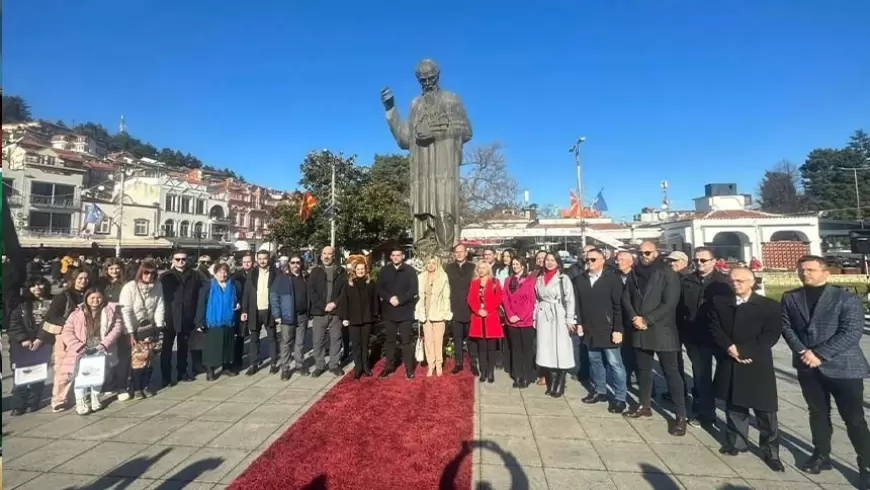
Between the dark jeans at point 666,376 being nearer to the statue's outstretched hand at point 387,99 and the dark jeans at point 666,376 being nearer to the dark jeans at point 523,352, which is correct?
the dark jeans at point 523,352

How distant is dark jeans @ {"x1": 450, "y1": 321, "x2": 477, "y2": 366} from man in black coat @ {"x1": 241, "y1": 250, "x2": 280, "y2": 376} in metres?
2.76

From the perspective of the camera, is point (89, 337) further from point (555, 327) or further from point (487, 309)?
point (555, 327)

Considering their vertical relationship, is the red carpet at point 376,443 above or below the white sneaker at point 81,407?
below

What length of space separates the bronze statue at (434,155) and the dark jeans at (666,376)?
3626mm

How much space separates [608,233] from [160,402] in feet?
131

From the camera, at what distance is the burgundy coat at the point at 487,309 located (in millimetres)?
6207

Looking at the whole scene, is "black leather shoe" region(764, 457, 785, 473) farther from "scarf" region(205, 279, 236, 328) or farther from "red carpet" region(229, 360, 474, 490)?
"scarf" region(205, 279, 236, 328)

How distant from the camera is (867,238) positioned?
64.5 feet

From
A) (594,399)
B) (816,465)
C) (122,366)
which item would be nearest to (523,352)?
(594,399)

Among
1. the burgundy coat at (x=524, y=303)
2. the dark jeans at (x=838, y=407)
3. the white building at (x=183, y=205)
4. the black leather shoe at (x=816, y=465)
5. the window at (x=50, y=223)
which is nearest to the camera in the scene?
the dark jeans at (x=838, y=407)

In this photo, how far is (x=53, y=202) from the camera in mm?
31766

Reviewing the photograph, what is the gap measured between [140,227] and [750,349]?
44.6 metres

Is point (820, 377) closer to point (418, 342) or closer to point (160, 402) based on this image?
point (418, 342)

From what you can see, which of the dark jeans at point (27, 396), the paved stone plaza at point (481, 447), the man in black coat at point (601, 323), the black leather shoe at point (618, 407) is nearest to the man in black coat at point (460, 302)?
the paved stone plaza at point (481, 447)
